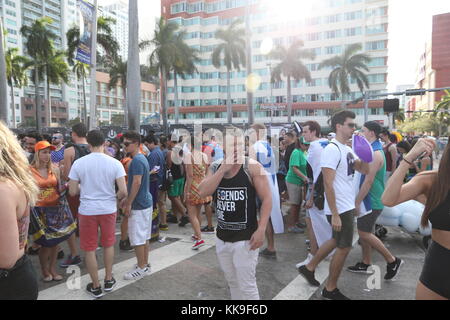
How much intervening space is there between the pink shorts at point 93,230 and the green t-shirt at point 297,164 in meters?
3.71

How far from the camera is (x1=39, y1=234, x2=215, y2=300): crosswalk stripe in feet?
13.6

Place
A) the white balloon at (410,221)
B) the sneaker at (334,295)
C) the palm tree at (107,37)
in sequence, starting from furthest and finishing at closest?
the palm tree at (107,37), the white balloon at (410,221), the sneaker at (334,295)

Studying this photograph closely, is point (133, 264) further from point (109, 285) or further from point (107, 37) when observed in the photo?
point (107, 37)

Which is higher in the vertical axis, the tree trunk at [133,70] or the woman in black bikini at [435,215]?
the tree trunk at [133,70]

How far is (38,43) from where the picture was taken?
42.3 meters

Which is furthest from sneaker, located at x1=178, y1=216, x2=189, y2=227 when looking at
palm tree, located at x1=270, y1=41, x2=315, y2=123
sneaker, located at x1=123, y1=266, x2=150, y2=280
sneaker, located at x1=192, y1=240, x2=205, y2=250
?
palm tree, located at x1=270, y1=41, x2=315, y2=123

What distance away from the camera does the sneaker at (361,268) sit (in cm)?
475

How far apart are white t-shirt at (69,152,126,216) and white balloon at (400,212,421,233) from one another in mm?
4883

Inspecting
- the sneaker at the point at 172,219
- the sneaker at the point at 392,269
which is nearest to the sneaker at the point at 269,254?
the sneaker at the point at 392,269

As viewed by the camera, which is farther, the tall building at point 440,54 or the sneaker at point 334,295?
the tall building at point 440,54

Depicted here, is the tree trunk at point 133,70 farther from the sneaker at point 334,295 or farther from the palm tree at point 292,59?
the palm tree at point 292,59

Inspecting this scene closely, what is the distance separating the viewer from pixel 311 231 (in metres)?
5.18

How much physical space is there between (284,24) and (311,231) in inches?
2734
